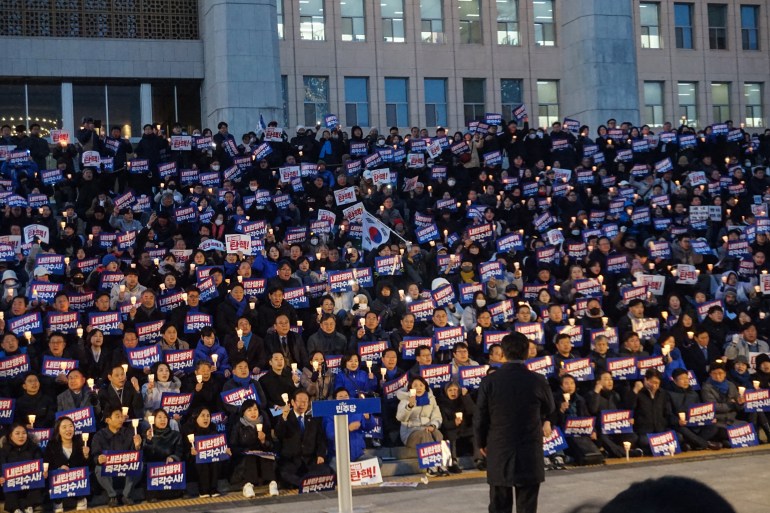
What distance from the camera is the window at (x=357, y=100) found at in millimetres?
33938

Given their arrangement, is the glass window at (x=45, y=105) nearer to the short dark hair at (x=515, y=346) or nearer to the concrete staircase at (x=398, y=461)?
the concrete staircase at (x=398, y=461)

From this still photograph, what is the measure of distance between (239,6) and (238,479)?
17.9 meters

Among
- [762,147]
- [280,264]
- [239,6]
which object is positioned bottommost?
[280,264]

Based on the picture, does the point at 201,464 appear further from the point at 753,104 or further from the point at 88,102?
the point at 753,104

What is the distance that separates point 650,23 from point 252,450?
99.5ft

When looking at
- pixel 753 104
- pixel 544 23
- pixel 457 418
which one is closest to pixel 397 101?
pixel 544 23

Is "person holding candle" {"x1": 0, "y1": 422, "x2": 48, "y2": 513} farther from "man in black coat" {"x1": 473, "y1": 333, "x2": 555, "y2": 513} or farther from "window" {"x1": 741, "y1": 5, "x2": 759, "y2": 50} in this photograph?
"window" {"x1": 741, "y1": 5, "x2": 759, "y2": 50}

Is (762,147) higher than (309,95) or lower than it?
lower

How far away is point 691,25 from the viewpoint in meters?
38.6

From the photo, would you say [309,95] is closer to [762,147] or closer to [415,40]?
[415,40]

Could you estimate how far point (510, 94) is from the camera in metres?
35.8

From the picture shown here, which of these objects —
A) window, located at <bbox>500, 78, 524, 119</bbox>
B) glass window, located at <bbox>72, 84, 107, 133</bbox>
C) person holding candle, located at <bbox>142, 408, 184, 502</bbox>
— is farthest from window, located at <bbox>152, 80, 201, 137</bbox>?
person holding candle, located at <bbox>142, 408, 184, 502</bbox>

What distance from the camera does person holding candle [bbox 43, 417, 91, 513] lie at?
10.8 m

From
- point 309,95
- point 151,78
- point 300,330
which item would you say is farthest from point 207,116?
point 300,330
